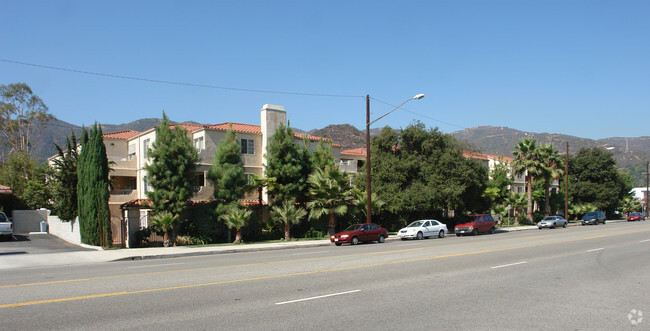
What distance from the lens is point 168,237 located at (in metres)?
26.8

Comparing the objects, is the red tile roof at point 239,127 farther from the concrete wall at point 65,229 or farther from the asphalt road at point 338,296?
the asphalt road at point 338,296

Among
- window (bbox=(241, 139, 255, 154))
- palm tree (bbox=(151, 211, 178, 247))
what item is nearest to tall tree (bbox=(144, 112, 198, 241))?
palm tree (bbox=(151, 211, 178, 247))

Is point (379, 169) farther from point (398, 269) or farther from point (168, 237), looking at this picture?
point (398, 269)

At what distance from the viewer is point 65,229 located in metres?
31.2

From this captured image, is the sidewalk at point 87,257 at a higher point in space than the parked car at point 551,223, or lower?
higher

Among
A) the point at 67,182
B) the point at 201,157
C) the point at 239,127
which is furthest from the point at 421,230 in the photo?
the point at 67,182

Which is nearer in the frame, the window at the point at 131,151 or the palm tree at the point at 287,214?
the palm tree at the point at 287,214

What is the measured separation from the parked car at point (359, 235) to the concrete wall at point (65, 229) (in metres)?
15.4

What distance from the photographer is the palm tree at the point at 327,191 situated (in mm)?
30938

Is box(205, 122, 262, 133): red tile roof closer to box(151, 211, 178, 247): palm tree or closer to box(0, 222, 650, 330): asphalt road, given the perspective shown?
box(151, 211, 178, 247): palm tree

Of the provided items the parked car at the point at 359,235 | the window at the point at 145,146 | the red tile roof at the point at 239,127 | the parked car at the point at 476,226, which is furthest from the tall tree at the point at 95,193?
the parked car at the point at 476,226

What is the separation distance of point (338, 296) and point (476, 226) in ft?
96.3

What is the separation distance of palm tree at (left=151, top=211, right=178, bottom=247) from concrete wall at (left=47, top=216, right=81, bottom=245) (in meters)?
5.41

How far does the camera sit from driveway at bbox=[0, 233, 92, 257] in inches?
926
